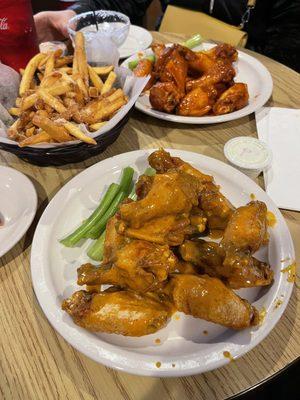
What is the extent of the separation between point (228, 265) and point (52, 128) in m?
1.02

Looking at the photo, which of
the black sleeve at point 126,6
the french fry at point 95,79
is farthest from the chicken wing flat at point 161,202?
the black sleeve at point 126,6

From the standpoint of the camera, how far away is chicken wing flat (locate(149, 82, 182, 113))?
220cm

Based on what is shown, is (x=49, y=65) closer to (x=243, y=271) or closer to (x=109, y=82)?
(x=109, y=82)

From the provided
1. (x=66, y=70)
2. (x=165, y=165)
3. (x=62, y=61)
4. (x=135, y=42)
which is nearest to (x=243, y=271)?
(x=165, y=165)

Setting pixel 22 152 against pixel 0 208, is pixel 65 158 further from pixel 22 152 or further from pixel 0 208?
pixel 0 208

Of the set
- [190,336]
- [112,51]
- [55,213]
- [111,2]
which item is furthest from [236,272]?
[111,2]

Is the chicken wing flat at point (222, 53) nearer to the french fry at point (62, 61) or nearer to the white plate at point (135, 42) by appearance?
the white plate at point (135, 42)

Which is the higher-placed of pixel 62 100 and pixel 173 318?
pixel 62 100

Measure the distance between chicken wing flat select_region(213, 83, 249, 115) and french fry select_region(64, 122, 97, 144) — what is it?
943 millimetres

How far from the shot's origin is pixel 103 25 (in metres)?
2.90

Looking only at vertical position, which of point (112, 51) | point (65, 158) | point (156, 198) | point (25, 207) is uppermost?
point (112, 51)

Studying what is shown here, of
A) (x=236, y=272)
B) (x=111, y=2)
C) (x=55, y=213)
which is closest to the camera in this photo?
(x=236, y=272)

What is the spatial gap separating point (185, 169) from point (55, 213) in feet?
2.11

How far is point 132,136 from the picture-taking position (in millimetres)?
2240
